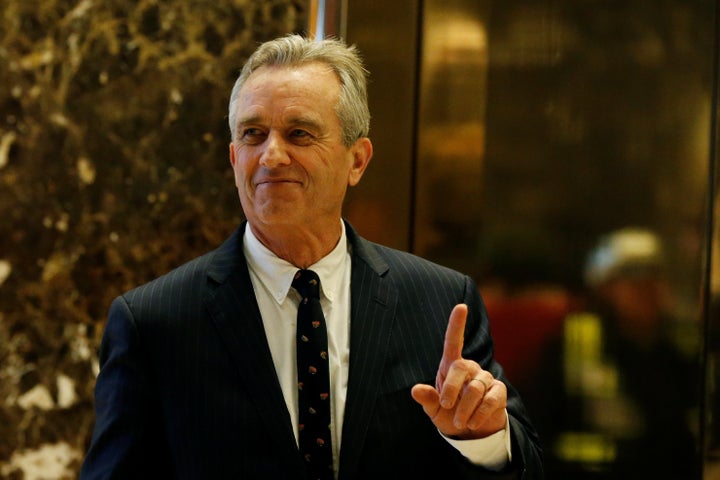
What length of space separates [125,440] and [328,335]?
0.52 meters

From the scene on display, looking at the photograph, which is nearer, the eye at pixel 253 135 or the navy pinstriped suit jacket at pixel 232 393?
the navy pinstriped suit jacket at pixel 232 393

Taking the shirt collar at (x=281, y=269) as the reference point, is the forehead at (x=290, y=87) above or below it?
above

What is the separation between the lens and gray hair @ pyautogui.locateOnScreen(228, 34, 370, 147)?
2223 millimetres

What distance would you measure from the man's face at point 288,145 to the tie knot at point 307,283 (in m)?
0.12

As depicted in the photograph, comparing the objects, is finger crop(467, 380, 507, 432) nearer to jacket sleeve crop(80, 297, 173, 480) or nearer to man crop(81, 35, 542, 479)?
man crop(81, 35, 542, 479)

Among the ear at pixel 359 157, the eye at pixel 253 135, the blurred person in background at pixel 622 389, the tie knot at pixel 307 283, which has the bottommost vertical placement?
the blurred person in background at pixel 622 389

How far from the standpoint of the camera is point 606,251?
11.0ft

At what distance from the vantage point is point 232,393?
2000mm

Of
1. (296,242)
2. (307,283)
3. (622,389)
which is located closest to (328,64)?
(296,242)

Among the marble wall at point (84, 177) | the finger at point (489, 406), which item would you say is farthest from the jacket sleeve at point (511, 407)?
the marble wall at point (84, 177)

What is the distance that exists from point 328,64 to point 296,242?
0.46m

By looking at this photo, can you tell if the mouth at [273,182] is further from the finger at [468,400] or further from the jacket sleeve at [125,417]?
the finger at [468,400]

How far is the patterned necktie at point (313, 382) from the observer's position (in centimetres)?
199

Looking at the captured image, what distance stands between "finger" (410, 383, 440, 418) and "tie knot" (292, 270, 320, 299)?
42 cm
